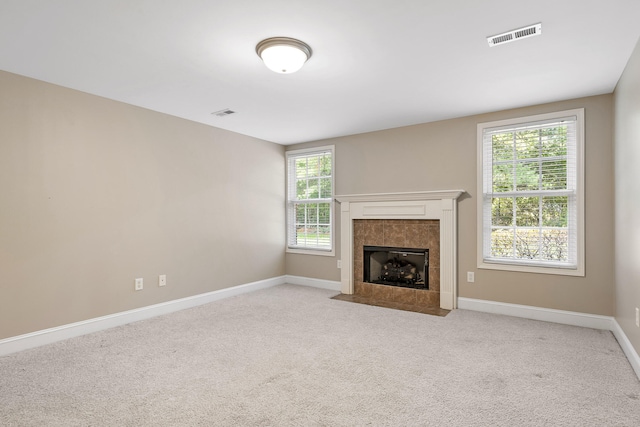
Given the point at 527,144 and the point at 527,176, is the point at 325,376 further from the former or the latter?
the point at 527,144

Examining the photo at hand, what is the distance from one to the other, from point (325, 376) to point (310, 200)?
11.4 feet

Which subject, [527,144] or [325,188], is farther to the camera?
[325,188]

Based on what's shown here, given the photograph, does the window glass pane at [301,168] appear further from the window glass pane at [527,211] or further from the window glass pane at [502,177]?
the window glass pane at [527,211]

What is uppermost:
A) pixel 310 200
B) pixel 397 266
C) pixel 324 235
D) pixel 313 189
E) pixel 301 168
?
pixel 301 168

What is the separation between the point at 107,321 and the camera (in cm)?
358

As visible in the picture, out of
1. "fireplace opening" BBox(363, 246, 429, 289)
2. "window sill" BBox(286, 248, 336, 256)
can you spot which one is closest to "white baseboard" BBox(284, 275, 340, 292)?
"window sill" BBox(286, 248, 336, 256)

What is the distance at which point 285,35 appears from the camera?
2391 millimetres

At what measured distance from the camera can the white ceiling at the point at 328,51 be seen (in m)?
2.10

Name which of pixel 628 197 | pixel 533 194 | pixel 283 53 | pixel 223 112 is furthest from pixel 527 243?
pixel 223 112

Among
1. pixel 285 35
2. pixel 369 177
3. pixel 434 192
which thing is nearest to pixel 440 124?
pixel 434 192

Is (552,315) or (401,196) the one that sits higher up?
(401,196)

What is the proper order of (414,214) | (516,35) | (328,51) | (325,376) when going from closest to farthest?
(516,35), (325,376), (328,51), (414,214)

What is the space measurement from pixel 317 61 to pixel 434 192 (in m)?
2.39

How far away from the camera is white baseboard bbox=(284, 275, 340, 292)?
17.6 ft
